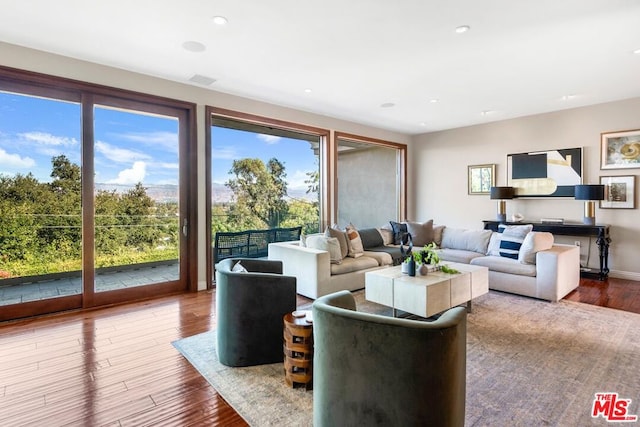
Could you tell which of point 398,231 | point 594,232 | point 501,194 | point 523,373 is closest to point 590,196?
point 594,232

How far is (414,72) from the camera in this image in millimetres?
4148

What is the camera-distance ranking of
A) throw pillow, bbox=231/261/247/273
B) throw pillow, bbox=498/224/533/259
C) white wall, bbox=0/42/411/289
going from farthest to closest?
throw pillow, bbox=498/224/533/259
white wall, bbox=0/42/411/289
throw pillow, bbox=231/261/247/273

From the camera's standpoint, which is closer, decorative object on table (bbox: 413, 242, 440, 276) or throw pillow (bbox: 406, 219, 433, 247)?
decorative object on table (bbox: 413, 242, 440, 276)

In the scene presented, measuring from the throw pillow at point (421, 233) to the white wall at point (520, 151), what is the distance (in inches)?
62.9

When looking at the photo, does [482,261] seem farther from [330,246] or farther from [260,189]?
[260,189]

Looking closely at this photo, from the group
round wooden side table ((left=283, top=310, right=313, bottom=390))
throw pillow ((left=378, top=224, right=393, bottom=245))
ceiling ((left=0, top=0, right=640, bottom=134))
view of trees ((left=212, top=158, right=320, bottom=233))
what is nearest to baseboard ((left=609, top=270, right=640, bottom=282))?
ceiling ((left=0, top=0, right=640, bottom=134))

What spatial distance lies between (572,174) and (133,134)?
274 inches

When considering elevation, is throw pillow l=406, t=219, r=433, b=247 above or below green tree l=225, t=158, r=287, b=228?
below

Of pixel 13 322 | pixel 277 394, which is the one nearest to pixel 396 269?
pixel 277 394

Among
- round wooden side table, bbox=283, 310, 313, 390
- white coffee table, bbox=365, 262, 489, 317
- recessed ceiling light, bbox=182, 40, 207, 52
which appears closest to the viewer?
round wooden side table, bbox=283, 310, 313, 390

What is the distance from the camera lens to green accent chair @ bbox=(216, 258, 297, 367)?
2.52 m

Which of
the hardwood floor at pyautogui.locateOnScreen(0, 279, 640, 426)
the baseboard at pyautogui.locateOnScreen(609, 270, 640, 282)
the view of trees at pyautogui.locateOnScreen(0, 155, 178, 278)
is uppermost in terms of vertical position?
the view of trees at pyautogui.locateOnScreen(0, 155, 178, 278)

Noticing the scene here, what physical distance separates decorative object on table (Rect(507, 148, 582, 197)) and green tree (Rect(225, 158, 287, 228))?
4.43 meters

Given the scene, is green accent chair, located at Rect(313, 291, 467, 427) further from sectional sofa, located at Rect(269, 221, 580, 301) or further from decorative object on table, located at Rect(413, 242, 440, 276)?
sectional sofa, located at Rect(269, 221, 580, 301)
